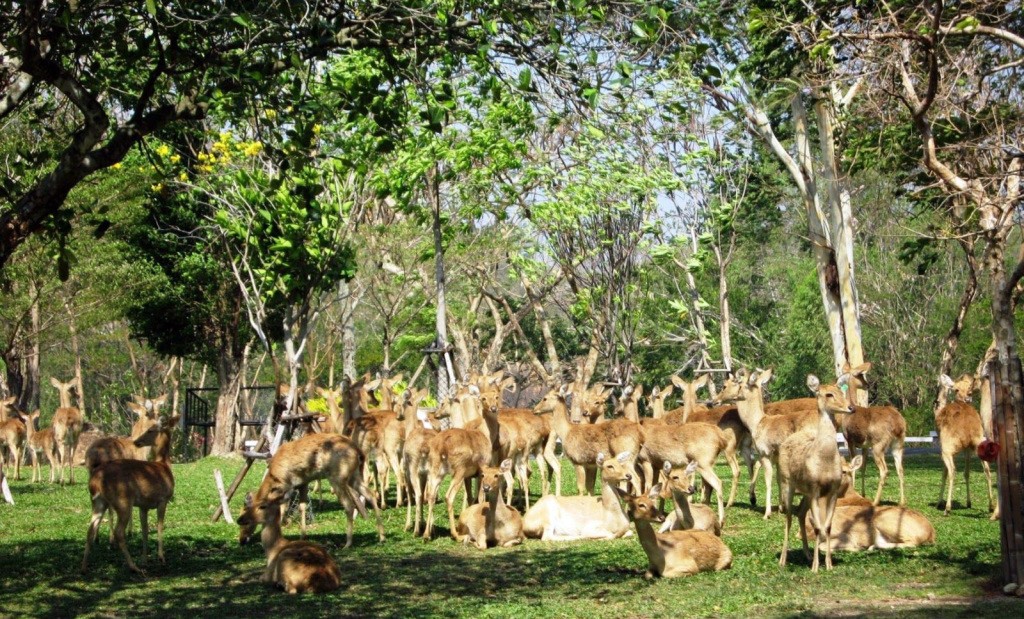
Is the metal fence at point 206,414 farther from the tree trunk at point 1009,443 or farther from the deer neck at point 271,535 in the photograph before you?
the tree trunk at point 1009,443

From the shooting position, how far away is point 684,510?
12.6 m

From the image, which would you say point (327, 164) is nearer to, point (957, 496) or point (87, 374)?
point (957, 496)

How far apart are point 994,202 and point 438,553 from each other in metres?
6.33

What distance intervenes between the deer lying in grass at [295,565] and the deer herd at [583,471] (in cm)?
1

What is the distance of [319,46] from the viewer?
30.8 ft

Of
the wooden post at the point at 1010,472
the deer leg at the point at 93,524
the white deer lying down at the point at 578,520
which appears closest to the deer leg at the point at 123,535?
the deer leg at the point at 93,524

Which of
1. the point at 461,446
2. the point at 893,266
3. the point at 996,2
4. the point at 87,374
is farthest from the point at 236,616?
the point at 87,374

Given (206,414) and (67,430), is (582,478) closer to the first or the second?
(67,430)

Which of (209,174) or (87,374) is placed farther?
(87,374)

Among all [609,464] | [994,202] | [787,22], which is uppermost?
[787,22]

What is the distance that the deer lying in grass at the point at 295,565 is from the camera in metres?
10.6

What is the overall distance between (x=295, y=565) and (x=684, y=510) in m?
3.97

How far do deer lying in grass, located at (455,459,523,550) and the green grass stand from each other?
9.9 inches

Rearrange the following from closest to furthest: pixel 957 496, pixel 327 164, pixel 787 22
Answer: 1. pixel 787 22
2. pixel 957 496
3. pixel 327 164
